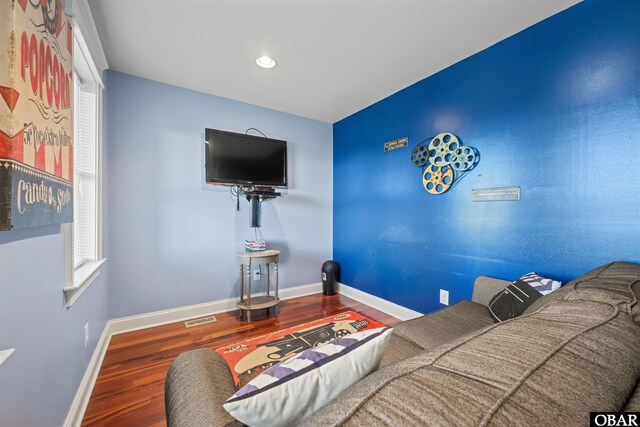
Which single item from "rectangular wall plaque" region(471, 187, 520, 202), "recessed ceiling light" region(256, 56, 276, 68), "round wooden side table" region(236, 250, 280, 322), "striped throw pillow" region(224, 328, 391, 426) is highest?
"recessed ceiling light" region(256, 56, 276, 68)

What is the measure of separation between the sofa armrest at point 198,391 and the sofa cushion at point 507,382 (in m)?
0.44

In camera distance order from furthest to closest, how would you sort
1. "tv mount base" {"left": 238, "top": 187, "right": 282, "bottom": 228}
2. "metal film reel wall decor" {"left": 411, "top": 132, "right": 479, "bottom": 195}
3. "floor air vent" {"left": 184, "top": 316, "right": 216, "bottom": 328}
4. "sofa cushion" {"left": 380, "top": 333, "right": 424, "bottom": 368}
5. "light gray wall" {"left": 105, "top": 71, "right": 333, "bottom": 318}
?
"tv mount base" {"left": 238, "top": 187, "right": 282, "bottom": 228}, "floor air vent" {"left": 184, "top": 316, "right": 216, "bottom": 328}, "light gray wall" {"left": 105, "top": 71, "right": 333, "bottom": 318}, "metal film reel wall decor" {"left": 411, "top": 132, "right": 479, "bottom": 195}, "sofa cushion" {"left": 380, "top": 333, "right": 424, "bottom": 368}

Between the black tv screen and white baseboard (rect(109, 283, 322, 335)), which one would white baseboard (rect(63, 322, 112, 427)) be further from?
the black tv screen

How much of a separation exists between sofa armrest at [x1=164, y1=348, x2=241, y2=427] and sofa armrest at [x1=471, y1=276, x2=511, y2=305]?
74.0 inches

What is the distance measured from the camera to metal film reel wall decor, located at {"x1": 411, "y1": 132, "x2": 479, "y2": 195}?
7.09 ft

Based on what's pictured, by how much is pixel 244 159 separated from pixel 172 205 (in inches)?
36.9

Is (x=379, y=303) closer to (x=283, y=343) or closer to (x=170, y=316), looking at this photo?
(x=283, y=343)

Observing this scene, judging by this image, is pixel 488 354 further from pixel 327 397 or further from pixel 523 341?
pixel 327 397

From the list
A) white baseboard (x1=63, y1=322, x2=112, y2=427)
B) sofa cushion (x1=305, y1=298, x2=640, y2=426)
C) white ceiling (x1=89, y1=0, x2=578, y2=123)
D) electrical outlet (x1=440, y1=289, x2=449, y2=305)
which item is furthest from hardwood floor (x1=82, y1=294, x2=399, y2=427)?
white ceiling (x1=89, y1=0, x2=578, y2=123)

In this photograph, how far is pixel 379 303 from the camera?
119 inches

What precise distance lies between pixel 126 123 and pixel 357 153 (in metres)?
2.61

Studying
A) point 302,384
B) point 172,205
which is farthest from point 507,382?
point 172,205

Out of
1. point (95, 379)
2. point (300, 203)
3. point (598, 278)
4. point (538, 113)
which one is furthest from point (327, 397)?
point (300, 203)

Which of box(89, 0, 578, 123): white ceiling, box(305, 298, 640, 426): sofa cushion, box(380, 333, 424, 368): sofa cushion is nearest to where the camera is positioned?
box(305, 298, 640, 426): sofa cushion
